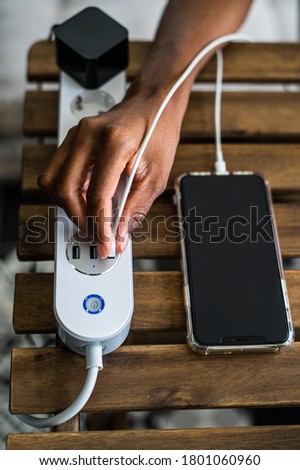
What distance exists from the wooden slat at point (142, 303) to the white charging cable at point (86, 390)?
0.06 m

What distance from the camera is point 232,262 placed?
55 cm

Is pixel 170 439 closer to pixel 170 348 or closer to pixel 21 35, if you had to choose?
pixel 170 348

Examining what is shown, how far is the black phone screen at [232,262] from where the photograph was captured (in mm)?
523

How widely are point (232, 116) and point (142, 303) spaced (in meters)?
0.25

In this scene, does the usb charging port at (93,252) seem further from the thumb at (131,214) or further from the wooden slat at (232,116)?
the wooden slat at (232,116)

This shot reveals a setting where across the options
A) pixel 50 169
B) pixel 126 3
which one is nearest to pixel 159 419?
pixel 50 169

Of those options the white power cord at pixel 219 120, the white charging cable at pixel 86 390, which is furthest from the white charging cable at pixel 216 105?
the white charging cable at pixel 86 390

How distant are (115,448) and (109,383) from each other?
5 cm

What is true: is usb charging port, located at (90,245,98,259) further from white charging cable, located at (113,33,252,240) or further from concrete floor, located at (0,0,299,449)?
concrete floor, located at (0,0,299,449)

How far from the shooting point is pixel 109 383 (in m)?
0.51

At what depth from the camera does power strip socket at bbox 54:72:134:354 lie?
0.49 metres

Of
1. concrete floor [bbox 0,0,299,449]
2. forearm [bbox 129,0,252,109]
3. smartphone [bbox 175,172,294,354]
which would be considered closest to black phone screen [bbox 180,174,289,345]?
smartphone [bbox 175,172,294,354]
